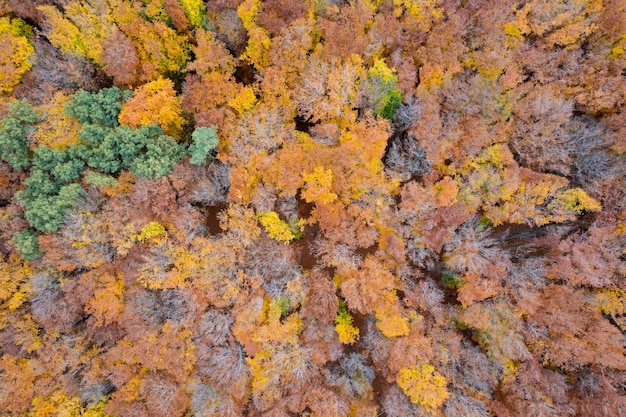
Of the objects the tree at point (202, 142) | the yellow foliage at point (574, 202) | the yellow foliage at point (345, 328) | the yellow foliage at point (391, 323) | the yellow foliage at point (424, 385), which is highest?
the tree at point (202, 142)

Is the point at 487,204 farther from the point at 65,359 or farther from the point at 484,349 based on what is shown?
the point at 65,359

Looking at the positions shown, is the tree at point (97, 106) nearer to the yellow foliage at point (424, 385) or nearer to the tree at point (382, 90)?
the tree at point (382, 90)

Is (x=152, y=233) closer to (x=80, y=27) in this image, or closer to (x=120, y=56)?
(x=120, y=56)

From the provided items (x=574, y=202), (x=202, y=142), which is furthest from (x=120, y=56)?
(x=574, y=202)

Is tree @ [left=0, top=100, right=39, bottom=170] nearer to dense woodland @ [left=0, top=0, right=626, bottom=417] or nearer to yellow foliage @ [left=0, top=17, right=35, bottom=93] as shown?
dense woodland @ [left=0, top=0, right=626, bottom=417]

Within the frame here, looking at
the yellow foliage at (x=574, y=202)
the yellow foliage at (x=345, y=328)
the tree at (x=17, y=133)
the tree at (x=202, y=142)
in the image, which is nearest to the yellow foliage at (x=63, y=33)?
the tree at (x=17, y=133)

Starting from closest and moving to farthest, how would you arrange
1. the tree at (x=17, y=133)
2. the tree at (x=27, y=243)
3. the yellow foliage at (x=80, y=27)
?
the tree at (x=27, y=243) → the tree at (x=17, y=133) → the yellow foliage at (x=80, y=27)
